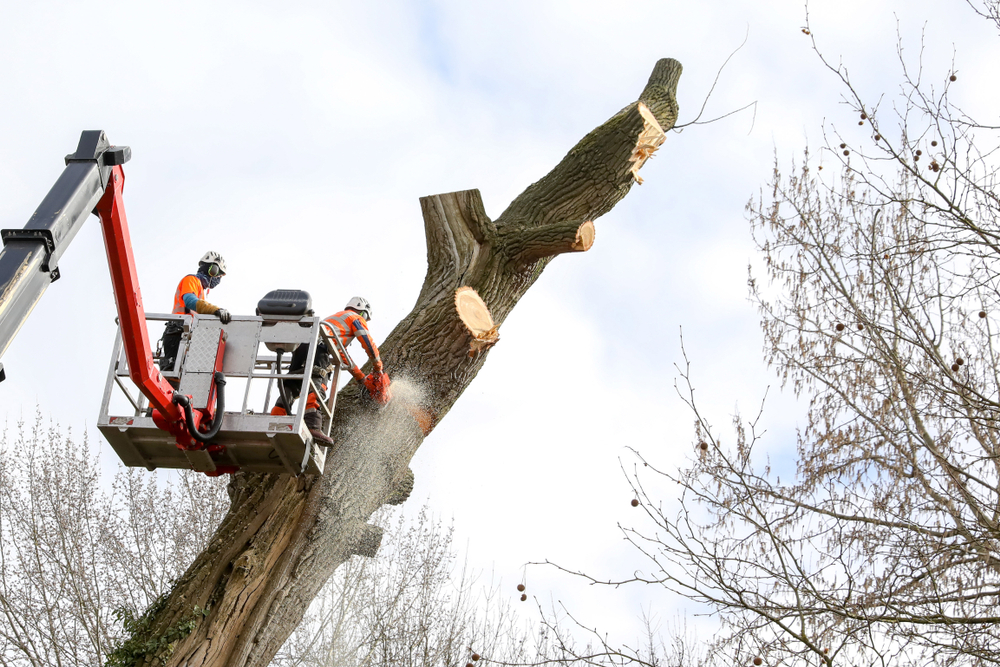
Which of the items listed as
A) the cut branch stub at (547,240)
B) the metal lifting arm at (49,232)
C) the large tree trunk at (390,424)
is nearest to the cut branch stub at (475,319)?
the large tree trunk at (390,424)

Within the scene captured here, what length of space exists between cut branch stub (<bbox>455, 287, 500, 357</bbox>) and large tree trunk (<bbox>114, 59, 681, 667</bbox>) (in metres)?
0.01

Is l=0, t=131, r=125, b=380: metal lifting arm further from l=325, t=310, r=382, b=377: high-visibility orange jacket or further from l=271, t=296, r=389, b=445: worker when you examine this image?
l=325, t=310, r=382, b=377: high-visibility orange jacket

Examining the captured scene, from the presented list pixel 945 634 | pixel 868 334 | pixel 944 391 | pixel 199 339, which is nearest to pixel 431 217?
pixel 199 339

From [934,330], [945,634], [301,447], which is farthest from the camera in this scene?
[934,330]

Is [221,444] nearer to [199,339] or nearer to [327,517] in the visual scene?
[199,339]

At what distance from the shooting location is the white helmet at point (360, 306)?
7.36m

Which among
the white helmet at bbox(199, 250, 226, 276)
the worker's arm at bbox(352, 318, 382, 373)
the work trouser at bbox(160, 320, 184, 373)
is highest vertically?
the white helmet at bbox(199, 250, 226, 276)

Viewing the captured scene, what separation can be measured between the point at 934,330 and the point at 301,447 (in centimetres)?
421

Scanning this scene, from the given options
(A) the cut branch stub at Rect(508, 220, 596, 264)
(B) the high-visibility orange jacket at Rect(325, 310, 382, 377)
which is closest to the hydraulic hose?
(B) the high-visibility orange jacket at Rect(325, 310, 382, 377)

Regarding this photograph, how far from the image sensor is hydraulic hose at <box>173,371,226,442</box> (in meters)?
5.57

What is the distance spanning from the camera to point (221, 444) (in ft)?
19.4

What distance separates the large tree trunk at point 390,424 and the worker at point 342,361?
26 centimetres

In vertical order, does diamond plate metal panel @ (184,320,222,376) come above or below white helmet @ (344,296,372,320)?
below

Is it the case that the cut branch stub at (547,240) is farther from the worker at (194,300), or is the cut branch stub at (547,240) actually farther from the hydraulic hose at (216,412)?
the hydraulic hose at (216,412)
